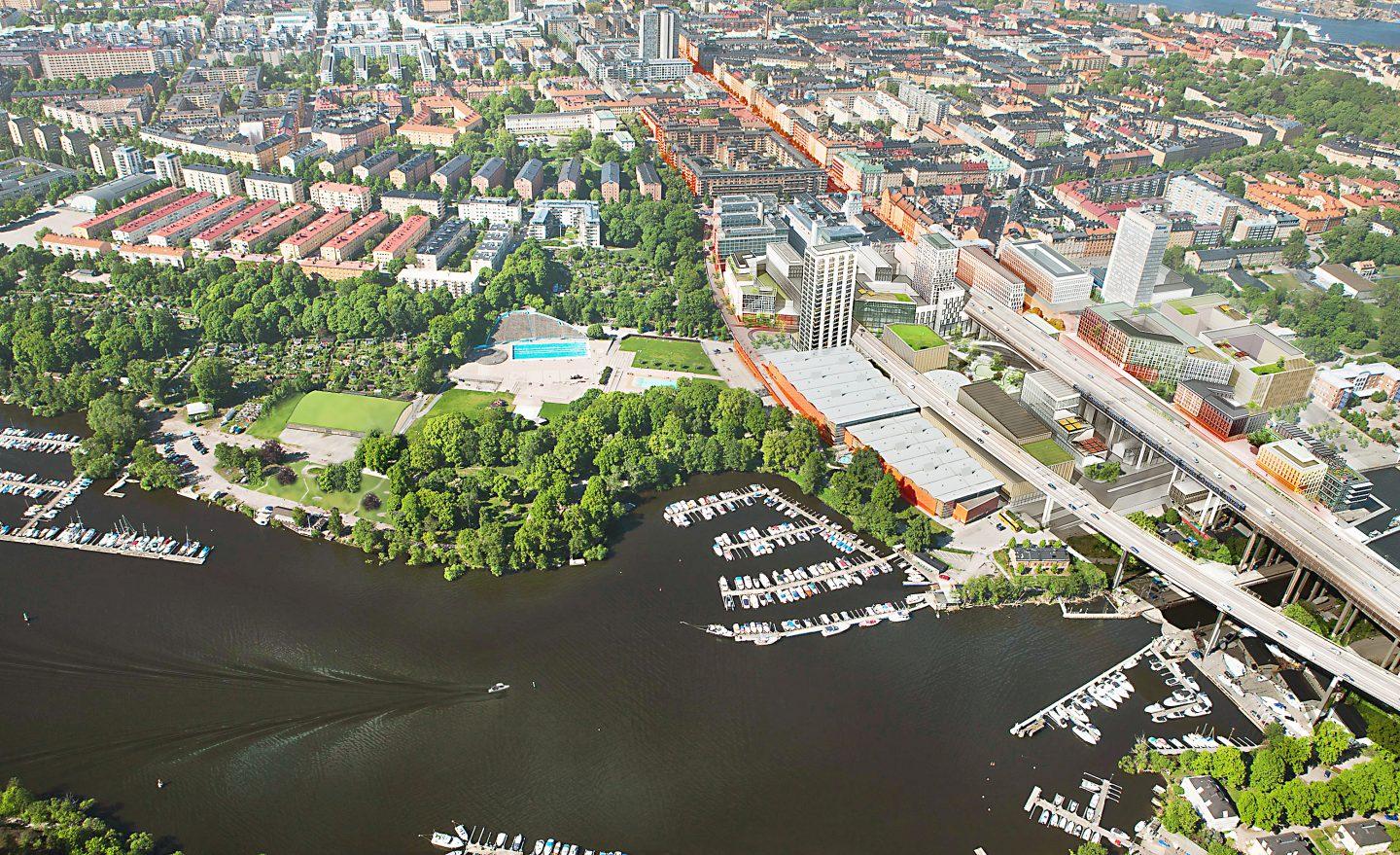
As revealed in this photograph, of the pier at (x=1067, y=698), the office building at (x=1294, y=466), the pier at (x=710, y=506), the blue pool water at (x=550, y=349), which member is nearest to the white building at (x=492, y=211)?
the blue pool water at (x=550, y=349)

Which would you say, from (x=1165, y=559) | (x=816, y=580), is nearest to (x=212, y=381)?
(x=816, y=580)

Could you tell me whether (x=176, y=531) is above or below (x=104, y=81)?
below

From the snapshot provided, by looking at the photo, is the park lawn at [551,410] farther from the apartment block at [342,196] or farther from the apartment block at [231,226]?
the apartment block at [342,196]

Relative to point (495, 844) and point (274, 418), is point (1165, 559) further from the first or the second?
point (274, 418)

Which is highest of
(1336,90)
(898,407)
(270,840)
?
(1336,90)

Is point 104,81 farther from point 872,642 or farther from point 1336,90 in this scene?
point 1336,90

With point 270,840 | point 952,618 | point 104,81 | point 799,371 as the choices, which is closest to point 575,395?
point 799,371

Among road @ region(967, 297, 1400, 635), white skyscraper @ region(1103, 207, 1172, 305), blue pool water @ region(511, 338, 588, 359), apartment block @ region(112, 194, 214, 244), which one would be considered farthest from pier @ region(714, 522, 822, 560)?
apartment block @ region(112, 194, 214, 244)
